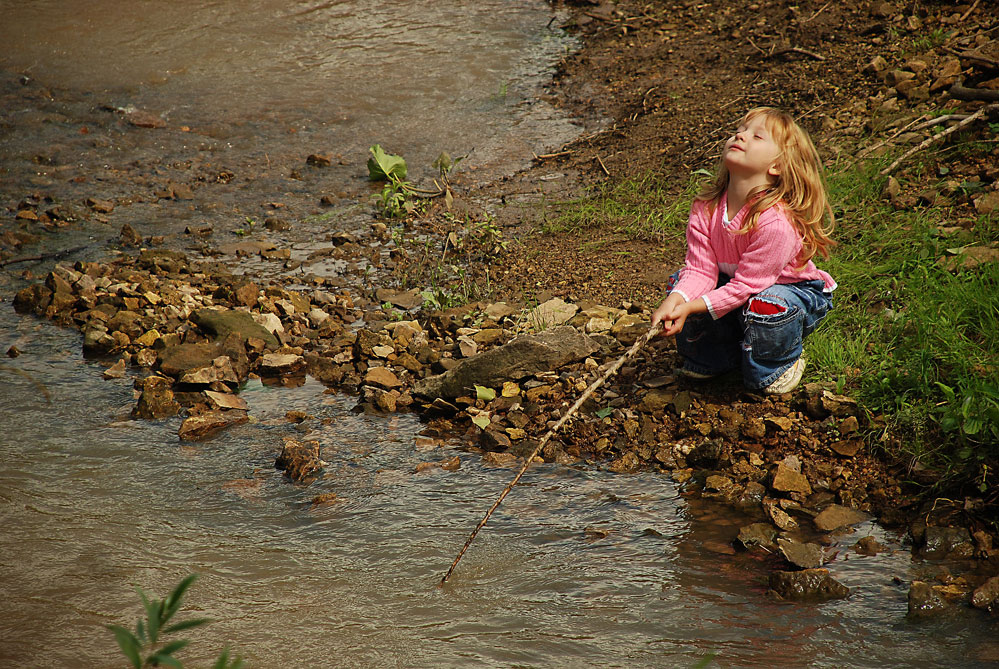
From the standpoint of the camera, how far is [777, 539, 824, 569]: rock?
258cm

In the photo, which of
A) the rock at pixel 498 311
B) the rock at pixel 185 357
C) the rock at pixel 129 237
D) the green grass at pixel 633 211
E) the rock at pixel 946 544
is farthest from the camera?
the rock at pixel 129 237

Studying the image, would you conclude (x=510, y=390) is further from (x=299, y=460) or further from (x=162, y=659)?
(x=162, y=659)

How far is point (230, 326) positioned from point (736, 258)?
2536mm

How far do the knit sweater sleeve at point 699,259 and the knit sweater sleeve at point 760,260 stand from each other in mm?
98

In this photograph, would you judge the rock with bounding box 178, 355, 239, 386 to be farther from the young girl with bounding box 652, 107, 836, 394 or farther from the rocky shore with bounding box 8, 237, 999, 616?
the young girl with bounding box 652, 107, 836, 394

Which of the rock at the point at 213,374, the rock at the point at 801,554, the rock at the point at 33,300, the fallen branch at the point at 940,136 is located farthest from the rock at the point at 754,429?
the rock at the point at 33,300

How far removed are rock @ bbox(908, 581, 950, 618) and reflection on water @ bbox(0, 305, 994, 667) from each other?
51 millimetres

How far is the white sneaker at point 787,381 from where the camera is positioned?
334cm

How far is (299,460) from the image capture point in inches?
127

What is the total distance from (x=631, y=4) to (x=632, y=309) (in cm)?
613

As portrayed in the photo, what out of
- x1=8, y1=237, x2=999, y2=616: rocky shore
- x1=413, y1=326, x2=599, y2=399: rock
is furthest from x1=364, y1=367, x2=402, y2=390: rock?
x1=413, y1=326, x2=599, y2=399: rock

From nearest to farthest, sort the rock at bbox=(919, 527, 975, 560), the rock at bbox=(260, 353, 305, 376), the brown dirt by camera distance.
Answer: the rock at bbox=(919, 527, 975, 560)
the rock at bbox=(260, 353, 305, 376)
the brown dirt

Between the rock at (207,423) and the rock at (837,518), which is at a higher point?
the rock at (207,423)

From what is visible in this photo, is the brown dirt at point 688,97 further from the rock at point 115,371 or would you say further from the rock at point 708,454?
the rock at point 115,371
